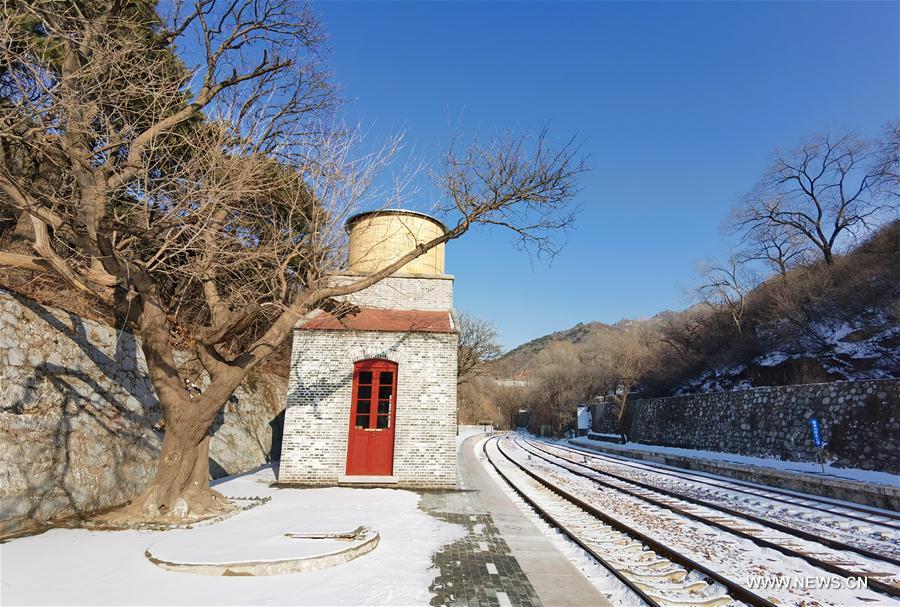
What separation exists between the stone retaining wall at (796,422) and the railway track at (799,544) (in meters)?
7.74

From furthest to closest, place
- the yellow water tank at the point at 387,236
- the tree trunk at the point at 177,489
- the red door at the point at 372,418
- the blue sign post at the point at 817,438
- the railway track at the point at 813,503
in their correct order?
the yellow water tank at the point at 387,236
the blue sign post at the point at 817,438
the red door at the point at 372,418
the railway track at the point at 813,503
the tree trunk at the point at 177,489

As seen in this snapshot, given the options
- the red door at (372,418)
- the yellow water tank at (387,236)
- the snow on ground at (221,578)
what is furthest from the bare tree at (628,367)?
the snow on ground at (221,578)

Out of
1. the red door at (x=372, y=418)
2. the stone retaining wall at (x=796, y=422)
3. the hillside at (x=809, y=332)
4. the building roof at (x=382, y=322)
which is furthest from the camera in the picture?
the hillside at (x=809, y=332)

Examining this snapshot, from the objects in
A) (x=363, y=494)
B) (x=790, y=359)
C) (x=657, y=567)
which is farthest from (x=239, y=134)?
(x=790, y=359)

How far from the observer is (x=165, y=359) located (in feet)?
24.0

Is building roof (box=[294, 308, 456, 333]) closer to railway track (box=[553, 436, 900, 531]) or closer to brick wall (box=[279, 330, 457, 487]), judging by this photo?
brick wall (box=[279, 330, 457, 487])

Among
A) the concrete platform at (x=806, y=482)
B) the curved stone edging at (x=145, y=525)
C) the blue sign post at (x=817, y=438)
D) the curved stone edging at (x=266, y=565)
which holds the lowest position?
the concrete platform at (x=806, y=482)

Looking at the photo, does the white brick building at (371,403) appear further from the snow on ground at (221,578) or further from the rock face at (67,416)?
the snow on ground at (221,578)

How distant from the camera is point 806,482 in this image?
42.1 ft

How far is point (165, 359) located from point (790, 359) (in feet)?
89.5

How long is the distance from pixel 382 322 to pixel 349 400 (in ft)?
7.17

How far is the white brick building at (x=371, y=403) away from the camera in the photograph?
10938mm

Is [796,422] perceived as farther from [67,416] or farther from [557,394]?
[557,394]

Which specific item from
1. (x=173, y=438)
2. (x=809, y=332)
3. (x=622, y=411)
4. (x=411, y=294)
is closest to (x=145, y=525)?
(x=173, y=438)
